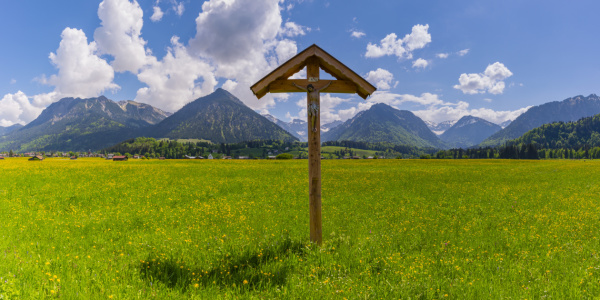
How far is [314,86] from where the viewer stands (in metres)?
9.13

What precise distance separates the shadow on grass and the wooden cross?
178cm

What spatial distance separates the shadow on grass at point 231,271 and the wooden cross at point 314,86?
5.84 feet

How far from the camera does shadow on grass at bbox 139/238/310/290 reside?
6742mm

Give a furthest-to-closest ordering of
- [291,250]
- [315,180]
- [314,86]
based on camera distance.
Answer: [314,86] < [315,180] < [291,250]

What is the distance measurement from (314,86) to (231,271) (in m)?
6.57

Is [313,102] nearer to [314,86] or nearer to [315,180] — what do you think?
[314,86]

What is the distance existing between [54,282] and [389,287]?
828 centimetres

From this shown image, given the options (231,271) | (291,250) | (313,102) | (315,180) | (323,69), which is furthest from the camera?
(323,69)

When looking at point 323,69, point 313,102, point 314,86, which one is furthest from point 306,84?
point 323,69

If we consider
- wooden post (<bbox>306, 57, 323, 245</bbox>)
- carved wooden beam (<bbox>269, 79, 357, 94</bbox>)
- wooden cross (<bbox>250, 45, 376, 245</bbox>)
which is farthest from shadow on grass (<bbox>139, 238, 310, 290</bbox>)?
carved wooden beam (<bbox>269, 79, 357, 94</bbox>)

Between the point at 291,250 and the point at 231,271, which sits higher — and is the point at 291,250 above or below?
above

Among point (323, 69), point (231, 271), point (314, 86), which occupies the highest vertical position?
point (323, 69)

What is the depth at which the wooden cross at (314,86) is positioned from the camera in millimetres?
8859

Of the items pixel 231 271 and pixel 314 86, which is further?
pixel 314 86
